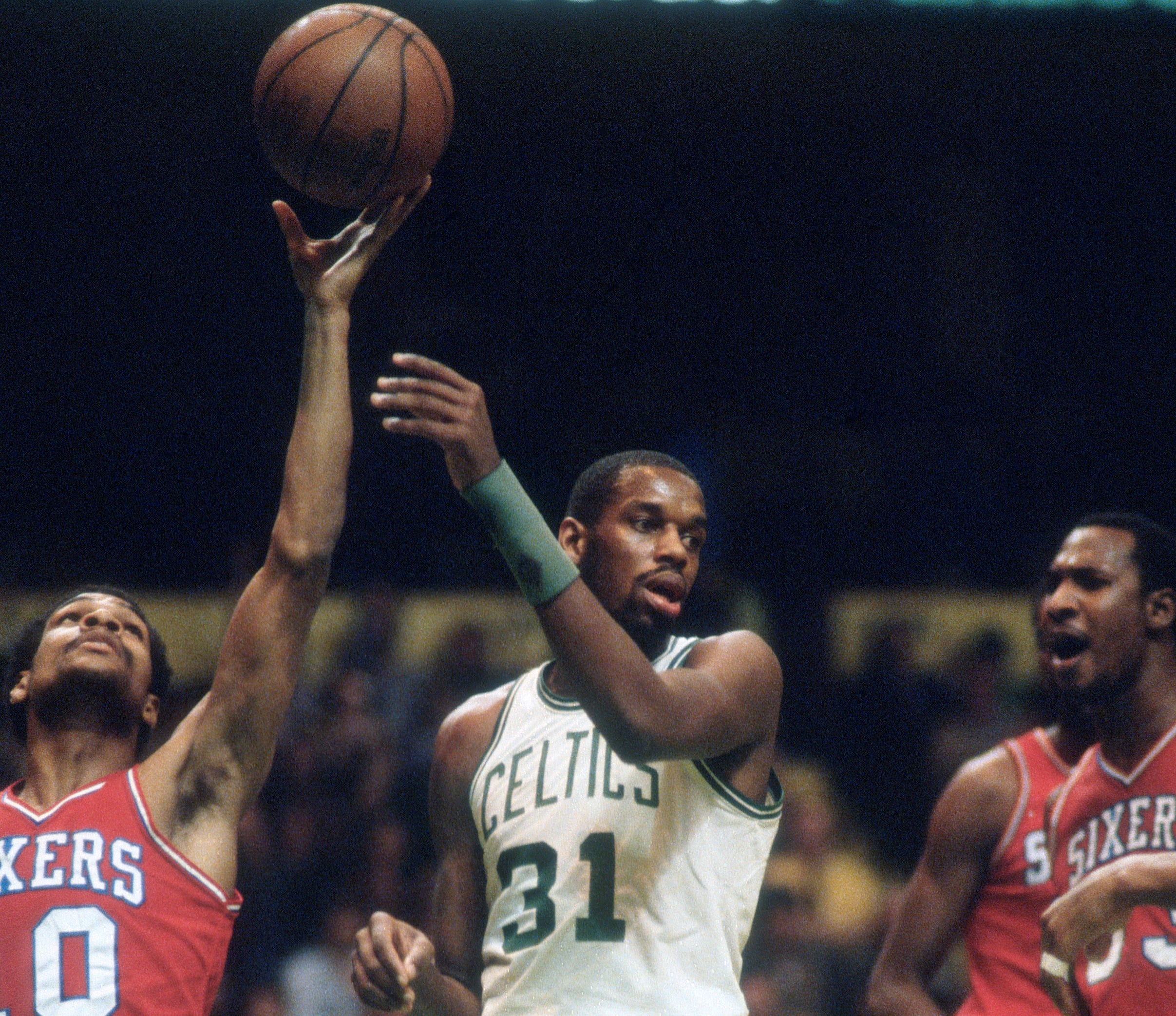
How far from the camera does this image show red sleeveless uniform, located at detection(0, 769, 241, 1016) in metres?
3.04

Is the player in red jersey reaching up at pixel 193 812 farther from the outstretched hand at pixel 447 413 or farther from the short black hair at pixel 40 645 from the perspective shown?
the short black hair at pixel 40 645

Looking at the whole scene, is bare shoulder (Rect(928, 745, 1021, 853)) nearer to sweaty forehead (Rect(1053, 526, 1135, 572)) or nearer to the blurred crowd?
sweaty forehead (Rect(1053, 526, 1135, 572))

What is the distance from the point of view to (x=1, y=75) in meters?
8.71

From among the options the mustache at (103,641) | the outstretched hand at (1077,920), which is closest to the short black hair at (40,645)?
the mustache at (103,641)

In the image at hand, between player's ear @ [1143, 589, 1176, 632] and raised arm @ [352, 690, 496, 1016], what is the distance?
5.82ft

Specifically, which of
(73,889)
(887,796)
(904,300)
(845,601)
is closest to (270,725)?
(73,889)

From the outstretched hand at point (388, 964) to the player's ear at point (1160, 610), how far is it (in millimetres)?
2222

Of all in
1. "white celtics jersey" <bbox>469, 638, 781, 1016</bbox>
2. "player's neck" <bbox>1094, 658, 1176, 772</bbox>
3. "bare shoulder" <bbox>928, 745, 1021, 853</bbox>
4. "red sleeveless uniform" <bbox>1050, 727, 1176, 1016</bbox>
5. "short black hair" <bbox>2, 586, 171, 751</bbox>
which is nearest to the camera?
"white celtics jersey" <bbox>469, 638, 781, 1016</bbox>

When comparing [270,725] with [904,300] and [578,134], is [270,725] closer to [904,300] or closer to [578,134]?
[578,134]

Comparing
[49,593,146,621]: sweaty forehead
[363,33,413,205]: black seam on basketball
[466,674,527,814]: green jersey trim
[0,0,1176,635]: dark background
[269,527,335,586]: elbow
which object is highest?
[0,0,1176,635]: dark background

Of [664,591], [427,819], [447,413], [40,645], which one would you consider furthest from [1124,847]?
[427,819]

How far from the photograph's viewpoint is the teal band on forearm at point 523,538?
2.93 m

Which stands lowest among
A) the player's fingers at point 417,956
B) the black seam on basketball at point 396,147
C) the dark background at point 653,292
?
the player's fingers at point 417,956

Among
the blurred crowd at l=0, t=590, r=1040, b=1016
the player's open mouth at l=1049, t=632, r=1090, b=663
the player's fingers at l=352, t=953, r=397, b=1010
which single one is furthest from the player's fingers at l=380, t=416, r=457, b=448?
the blurred crowd at l=0, t=590, r=1040, b=1016
